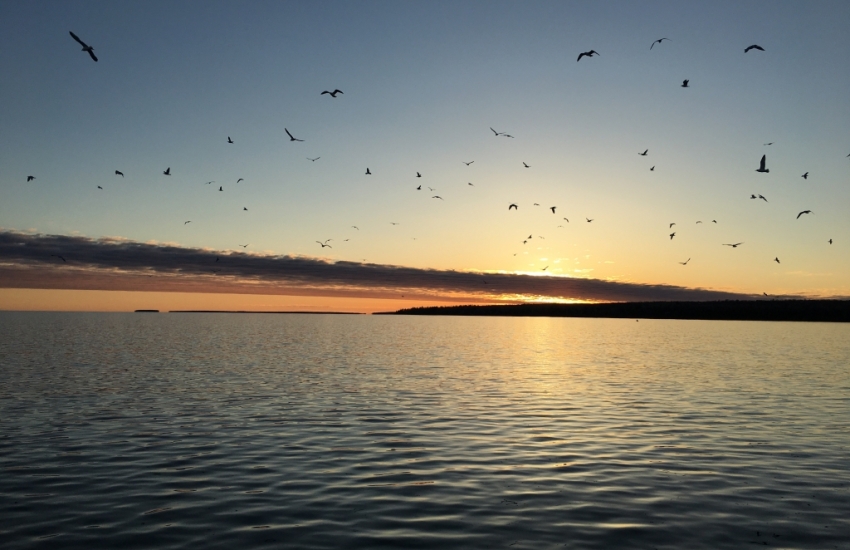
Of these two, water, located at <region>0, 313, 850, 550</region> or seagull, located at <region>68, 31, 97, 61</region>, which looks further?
seagull, located at <region>68, 31, 97, 61</region>

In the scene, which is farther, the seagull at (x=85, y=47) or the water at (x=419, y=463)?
the seagull at (x=85, y=47)

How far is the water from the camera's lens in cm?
1429

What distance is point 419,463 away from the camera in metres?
20.8

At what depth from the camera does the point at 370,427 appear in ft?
88.4

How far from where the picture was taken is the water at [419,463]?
14.3 m

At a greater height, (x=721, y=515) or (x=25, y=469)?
(x=721, y=515)

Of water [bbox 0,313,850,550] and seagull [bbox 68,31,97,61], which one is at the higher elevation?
seagull [bbox 68,31,97,61]

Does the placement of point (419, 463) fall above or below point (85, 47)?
below

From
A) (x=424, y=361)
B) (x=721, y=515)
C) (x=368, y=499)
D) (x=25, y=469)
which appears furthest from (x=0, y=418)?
(x=424, y=361)

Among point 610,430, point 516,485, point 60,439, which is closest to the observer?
point 516,485

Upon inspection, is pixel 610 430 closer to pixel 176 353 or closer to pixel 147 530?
pixel 147 530

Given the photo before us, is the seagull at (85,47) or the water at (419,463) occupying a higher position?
the seagull at (85,47)

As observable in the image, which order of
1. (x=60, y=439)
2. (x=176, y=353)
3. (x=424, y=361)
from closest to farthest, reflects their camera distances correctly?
1. (x=60, y=439)
2. (x=424, y=361)
3. (x=176, y=353)

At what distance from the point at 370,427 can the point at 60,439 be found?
38.5 feet
